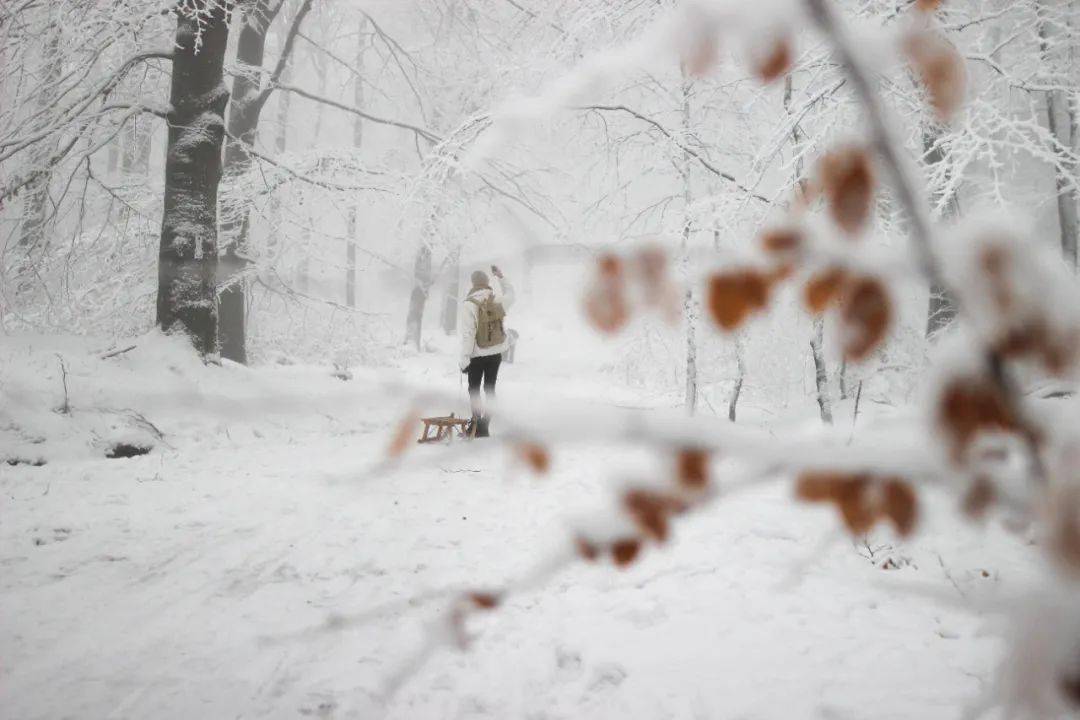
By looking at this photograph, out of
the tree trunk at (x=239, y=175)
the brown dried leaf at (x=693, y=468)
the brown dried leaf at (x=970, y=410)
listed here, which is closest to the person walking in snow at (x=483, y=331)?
the tree trunk at (x=239, y=175)

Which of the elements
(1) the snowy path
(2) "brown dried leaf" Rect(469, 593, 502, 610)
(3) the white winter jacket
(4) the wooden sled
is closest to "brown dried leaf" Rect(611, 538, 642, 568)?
(2) "brown dried leaf" Rect(469, 593, 502, 610)

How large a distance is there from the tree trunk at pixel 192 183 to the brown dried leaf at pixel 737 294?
678 cm

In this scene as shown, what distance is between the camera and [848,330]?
26.3 inches


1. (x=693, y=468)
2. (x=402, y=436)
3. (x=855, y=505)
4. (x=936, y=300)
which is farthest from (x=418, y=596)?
(x=936, y=300)

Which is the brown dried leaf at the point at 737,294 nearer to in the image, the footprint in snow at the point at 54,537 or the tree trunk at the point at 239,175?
the footprint in snow at the point at 54,537

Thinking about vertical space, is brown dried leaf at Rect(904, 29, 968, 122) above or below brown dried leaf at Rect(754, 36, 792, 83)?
below

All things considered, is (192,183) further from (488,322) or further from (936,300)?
(936,300)

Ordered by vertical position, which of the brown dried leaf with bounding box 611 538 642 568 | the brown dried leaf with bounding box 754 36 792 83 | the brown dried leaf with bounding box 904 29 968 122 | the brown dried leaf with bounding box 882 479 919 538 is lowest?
the brown dried leaf with bounding box 611 538 642 568

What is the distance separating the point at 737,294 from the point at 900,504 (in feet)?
0.99

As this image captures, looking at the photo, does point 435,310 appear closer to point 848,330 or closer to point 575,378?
point 575,378

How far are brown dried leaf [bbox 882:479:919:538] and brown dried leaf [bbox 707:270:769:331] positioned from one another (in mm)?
248

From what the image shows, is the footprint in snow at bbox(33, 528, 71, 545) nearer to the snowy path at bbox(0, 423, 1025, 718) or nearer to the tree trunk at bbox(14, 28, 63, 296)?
the snowy path at bbox(0, 423, 1025, 718)

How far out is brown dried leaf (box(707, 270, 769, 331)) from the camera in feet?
2.23

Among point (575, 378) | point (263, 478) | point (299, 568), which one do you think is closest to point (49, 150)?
point (263, 478)
